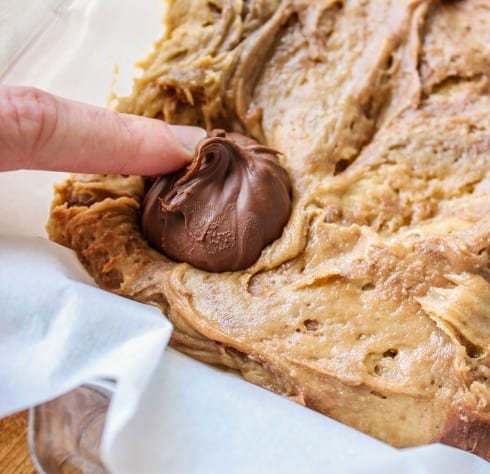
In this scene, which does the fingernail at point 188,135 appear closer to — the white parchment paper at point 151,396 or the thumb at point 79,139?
the thumb at point 79,139

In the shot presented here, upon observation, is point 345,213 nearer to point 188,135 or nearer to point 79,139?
point 188,135

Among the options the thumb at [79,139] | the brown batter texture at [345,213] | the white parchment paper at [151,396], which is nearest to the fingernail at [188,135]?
the thumb at [79,139]

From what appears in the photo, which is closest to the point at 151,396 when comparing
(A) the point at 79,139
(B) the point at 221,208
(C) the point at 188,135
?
(B) the point at 221,208

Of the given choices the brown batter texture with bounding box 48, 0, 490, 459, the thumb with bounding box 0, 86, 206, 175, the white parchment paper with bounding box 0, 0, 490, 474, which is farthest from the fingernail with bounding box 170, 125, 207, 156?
the white parchment paper with bounding box 0, 0, 490, 474

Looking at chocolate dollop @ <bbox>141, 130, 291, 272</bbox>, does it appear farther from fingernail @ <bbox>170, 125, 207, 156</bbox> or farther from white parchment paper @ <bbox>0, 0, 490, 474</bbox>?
white parchment paper @ <bbox>0, 0, 490, 474</bbox>

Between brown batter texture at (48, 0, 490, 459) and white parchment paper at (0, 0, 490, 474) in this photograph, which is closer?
white parchment paper at (0, 0, 490, 474)

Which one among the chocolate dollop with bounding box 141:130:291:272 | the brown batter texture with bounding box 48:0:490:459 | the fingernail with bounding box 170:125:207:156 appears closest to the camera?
the brown batter texture with bounding box 48:0:490:459

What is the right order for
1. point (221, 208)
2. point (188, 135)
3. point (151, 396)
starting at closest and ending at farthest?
point (151, 396) < point (221, 208) < point (188, 135)
